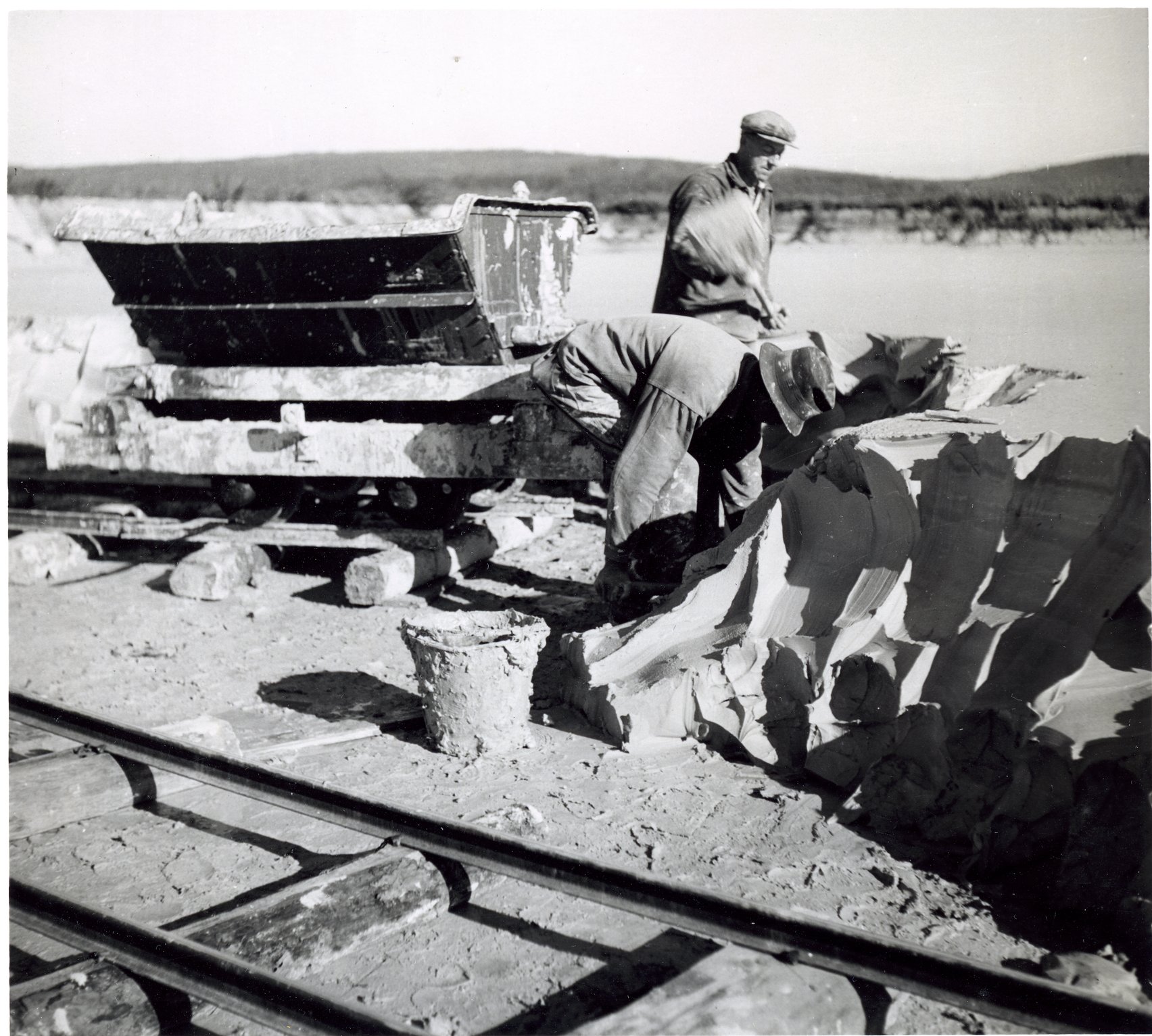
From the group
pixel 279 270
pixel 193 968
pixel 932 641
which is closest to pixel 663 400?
pixel 932 641

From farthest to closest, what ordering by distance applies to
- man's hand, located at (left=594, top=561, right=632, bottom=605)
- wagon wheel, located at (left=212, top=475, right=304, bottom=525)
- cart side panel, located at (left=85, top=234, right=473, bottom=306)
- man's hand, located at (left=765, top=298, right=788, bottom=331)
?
wagon wheel, located at (left=212, top=475, right=304, bottom=525) < man's hand, located at (left=765, top=298, right=788, bottom=331) < cart side panel, located at (left=85, top=234, right=473, bottom=306) < man's hand, located at (left=594, top=561, right=632, bottom=605)

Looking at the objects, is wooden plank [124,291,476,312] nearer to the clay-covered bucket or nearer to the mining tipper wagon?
the mining tipper wagon

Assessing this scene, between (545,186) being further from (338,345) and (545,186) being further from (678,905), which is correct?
(678,905)

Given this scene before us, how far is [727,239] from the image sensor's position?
5219 millimetres

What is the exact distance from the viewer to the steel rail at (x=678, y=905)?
180 centimetres

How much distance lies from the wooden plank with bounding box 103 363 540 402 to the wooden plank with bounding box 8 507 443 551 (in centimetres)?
66

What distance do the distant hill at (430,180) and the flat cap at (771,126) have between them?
4.23ft

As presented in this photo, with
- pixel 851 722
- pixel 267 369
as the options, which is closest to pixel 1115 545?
pixel 851 722

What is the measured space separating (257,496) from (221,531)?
0.92 ft

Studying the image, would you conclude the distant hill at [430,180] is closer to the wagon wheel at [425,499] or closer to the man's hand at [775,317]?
the man's hand at [775,317]

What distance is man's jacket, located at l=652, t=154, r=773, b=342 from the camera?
17.1 feet

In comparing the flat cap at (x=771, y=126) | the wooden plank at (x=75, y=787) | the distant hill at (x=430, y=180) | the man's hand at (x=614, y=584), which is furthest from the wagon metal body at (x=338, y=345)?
the wooden plank at (x=75, y=787)

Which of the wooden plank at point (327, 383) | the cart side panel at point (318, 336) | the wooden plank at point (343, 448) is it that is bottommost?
the wooden plank at point (343, 448)

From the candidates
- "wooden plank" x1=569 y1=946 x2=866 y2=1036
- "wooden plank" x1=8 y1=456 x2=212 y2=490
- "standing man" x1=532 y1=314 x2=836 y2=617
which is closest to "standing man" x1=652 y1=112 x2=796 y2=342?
"standing man" x1=532 y1=314 x2=836 y2=617
